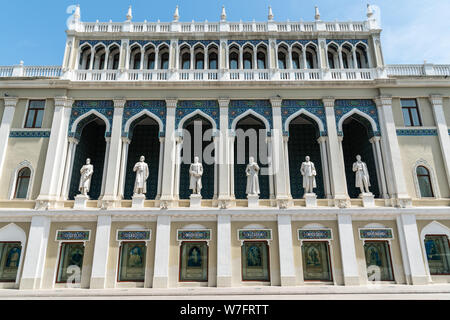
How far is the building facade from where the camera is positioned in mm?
15625

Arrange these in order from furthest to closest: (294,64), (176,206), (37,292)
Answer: (294,64) < (176,206) < (37,292)

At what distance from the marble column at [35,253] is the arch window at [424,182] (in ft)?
64.8

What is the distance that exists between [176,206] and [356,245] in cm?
937

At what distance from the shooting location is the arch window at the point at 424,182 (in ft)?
55.4

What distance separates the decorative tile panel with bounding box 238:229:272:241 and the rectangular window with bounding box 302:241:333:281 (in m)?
1.87

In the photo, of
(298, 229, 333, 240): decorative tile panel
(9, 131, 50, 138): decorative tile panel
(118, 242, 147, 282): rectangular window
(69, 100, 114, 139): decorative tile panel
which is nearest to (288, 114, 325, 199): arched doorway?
(298, 229, 333, 240): decorative tile panel

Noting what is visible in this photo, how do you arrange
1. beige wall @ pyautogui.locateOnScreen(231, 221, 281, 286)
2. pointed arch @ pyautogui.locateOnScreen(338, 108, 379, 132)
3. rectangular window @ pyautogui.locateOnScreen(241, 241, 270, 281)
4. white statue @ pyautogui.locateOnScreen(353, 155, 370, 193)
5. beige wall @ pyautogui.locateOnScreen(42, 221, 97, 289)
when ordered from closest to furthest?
beige wall @ pyautogui.locateOnScreen(231, 221, 281, 286)
beige wall @ pyautogui.locateOnScreen(42, 221, 97, 289)
rectangular window @ pyautogui.locateOnScreen(241, 241, 270, 281)
white statue @ pyautogui.locateOnScreen(353, 155, 370, 193)
pointed arch @ pyautogui.locateOnScreen(338, 108, 379, 132)

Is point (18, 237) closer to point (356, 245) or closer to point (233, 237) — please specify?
point (233, 237)

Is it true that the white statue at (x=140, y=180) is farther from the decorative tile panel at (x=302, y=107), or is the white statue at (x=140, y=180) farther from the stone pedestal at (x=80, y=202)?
the decorative tile panel at (x=302, y=107)

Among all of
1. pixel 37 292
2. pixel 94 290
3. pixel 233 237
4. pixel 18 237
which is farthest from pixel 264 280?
pixel 18 237

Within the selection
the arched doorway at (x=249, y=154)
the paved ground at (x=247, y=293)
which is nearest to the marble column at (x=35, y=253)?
the paved ground at (x=247, y=293)

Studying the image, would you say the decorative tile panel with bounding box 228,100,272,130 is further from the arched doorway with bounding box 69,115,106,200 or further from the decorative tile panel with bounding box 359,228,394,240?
the arched doorway with bounding box 69,115,106,200

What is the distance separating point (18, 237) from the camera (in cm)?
1602

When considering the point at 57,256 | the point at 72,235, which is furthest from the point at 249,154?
the point at 57,256
